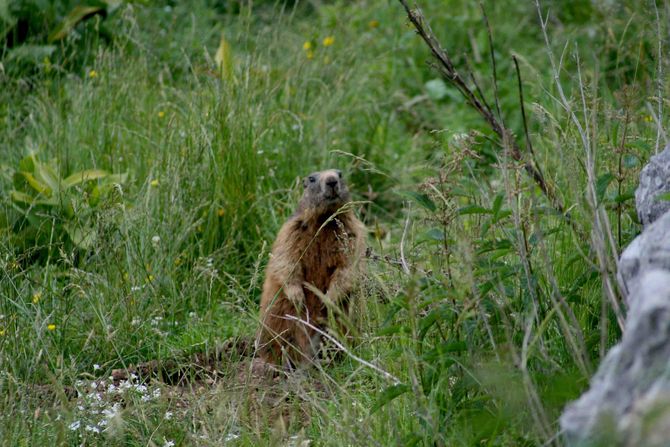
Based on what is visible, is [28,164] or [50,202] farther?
[28,164]

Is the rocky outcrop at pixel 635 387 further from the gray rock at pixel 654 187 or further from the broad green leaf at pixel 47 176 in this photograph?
the broad green leaf at pixel 47 176

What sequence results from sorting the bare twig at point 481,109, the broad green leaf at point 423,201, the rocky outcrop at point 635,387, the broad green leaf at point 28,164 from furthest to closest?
the broad green leaf at point 28,164, the bare twig at point 481,109, the broad green leaf at point 423,201, the rocky outcrop at point 635,387

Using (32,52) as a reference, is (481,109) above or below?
above

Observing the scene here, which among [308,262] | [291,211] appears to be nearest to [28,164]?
[291,211]

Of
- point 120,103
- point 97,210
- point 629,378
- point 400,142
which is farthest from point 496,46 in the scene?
point 629,378

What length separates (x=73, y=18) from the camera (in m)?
7.45

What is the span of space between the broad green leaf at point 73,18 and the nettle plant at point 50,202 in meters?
1.91

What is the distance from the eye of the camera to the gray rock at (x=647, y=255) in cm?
259

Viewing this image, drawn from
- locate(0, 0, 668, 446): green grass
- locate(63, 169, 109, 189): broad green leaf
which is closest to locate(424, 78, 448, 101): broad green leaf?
locate(0, 0, 668, 446): green grass

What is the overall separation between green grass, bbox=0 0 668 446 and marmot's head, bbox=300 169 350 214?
284 mm

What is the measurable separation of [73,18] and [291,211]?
8.83 feet

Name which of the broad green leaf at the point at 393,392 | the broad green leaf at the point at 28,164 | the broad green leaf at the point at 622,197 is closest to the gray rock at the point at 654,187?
the broad green leaf at the point at 622,197

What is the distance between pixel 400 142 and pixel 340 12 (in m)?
1.83

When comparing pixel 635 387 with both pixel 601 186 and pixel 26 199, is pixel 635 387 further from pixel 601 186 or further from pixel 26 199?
pixel 26 199
